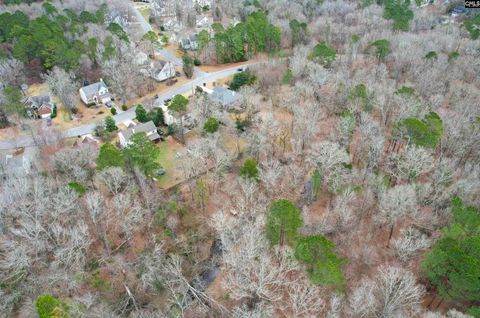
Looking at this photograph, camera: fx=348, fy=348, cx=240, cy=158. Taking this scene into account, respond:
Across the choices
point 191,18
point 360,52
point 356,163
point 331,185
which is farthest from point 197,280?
point 191,18

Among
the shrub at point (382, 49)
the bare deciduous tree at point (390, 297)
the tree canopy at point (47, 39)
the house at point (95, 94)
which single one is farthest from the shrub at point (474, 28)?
the house at point (95, 94)

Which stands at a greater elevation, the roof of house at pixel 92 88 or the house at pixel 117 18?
the house at pixel 117 18

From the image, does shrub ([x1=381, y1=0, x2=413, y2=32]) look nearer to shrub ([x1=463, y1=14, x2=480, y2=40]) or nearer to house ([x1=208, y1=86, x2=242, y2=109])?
shrub ([x1=463, y1=14, x2=480, y2=40])

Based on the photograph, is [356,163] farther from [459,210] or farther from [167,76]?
[167,76]

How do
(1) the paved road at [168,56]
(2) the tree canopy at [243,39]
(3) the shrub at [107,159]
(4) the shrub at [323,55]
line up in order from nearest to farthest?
(3) the shrub at [107,159] < (4) the shrub at [323,55] < (1) the paved road at [168,56] < (2) the tree canopy at [243,39]

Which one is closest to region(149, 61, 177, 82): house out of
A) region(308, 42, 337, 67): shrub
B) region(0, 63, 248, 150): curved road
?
region(0, 63, 248, 150): curved road

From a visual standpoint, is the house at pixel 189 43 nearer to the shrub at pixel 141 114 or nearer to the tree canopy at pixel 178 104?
the shrub at pixel 141 114
